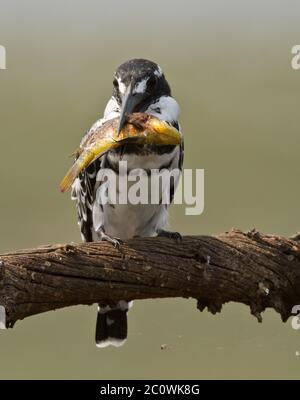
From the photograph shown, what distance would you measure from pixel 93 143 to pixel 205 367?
175cm

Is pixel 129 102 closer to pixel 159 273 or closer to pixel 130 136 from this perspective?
pixel 130 136

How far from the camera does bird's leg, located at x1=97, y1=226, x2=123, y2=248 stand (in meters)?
3.68

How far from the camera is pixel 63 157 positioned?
8094 mm

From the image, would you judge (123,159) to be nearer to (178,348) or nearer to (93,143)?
(93,143)

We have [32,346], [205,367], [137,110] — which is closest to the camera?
[137,110]

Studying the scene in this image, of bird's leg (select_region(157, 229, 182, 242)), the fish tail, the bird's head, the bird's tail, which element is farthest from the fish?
the bird's tail

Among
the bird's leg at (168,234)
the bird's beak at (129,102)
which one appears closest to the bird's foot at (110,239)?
the bird's leg at (168,234)

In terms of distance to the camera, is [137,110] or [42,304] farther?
[137,110]

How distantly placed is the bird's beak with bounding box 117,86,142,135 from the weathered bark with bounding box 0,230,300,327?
18.8 inches

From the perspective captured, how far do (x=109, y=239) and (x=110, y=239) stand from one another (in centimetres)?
5

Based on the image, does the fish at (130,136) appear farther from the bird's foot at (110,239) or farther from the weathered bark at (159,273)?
the weathered bark at (159,273)

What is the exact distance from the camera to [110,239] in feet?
13.5

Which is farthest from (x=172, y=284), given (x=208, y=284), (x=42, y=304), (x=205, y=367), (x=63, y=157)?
(x=63, y=157)

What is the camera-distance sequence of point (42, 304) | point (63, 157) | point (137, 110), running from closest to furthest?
point (42, 304), point (137, 110), point (63, 157)
